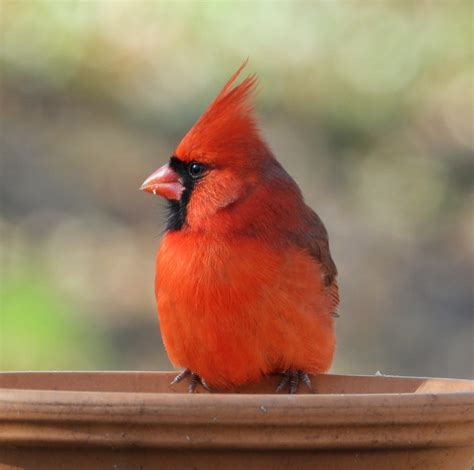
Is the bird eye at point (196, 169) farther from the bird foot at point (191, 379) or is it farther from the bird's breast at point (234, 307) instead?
the bird foot at point (191, 379)

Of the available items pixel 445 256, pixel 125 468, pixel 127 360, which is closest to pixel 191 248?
pixel 125 468

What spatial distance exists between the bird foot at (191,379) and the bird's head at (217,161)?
1.04 feet

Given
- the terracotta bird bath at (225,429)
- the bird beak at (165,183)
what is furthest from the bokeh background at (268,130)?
the terracotta bird bath at (225,429)

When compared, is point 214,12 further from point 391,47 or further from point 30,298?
point 30,298

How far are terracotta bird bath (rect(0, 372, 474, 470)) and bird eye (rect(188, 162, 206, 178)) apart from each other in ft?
3.14

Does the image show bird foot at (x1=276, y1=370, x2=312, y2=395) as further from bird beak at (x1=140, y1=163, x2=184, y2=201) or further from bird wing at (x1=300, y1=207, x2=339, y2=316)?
bird beak at (x1=140, y1=163, x2=184, y2=201)

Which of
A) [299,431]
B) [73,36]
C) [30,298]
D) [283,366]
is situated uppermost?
[299,431]

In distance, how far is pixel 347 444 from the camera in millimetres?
1487

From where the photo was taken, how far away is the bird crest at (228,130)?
229 centimetres

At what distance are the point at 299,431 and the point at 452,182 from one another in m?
4.01

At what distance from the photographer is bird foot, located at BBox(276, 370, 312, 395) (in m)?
2.25

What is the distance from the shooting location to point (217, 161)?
2344mm

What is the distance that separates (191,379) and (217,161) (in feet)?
1.50

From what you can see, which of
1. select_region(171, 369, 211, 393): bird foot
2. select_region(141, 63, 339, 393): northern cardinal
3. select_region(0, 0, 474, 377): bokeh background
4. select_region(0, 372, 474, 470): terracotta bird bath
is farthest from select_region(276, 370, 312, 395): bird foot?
select_region(0, 0, 474, 377): bokeh background
